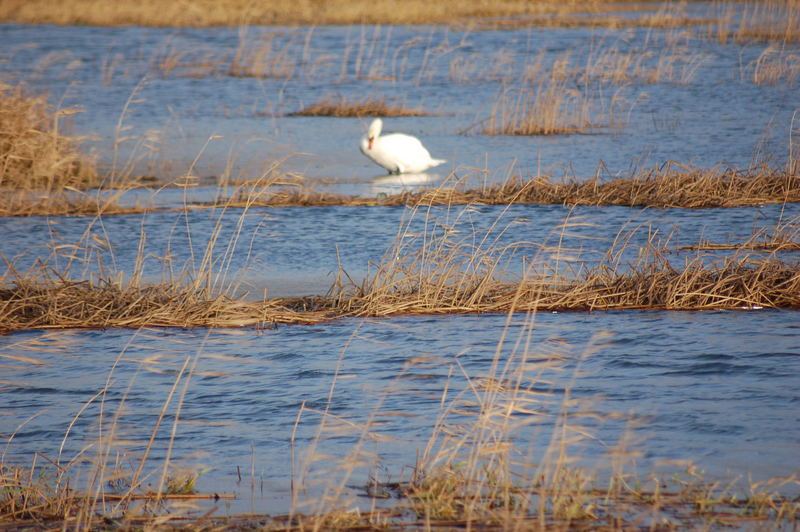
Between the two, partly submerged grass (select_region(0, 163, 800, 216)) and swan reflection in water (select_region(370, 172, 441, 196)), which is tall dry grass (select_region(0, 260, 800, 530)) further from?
swan reflection in water (select_region(370, 172, 441, 196))

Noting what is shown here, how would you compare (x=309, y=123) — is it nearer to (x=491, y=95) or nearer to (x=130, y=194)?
(x=491, y=95)

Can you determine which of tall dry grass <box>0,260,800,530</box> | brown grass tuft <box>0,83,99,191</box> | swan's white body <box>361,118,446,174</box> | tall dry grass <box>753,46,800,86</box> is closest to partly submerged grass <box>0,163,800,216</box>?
brown grass tuft <box>0,83,99,191</box>

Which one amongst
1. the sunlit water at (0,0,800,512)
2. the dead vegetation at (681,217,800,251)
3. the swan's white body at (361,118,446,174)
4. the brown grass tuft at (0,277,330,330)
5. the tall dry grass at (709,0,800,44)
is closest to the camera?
the sunlit water at (0,0,800,512)

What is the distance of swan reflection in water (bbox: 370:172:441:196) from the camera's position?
12312 millimetres

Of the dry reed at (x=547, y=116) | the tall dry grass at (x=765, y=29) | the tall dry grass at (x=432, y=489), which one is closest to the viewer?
the tall dry grass at (x=432, y=489)

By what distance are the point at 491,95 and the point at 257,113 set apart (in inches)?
171

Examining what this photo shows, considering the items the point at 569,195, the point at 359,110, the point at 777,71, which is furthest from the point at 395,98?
the point at 569,195

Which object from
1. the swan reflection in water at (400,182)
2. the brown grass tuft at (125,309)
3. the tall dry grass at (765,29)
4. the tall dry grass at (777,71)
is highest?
the tall dry grass at (765,29)

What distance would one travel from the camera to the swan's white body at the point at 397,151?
1318 centimetres

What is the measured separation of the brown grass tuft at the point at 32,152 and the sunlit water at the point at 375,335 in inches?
46.2

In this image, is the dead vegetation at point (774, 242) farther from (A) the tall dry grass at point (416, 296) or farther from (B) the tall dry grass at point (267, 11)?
(B) the tall dry grass at point (267, 11)

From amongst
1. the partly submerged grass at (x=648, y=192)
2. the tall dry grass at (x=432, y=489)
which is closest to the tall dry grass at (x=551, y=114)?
the partly submerged grass at (x=648, y=192)

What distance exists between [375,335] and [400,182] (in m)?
6.51

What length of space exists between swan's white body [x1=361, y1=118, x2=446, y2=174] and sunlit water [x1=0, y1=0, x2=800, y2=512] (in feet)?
0.74
